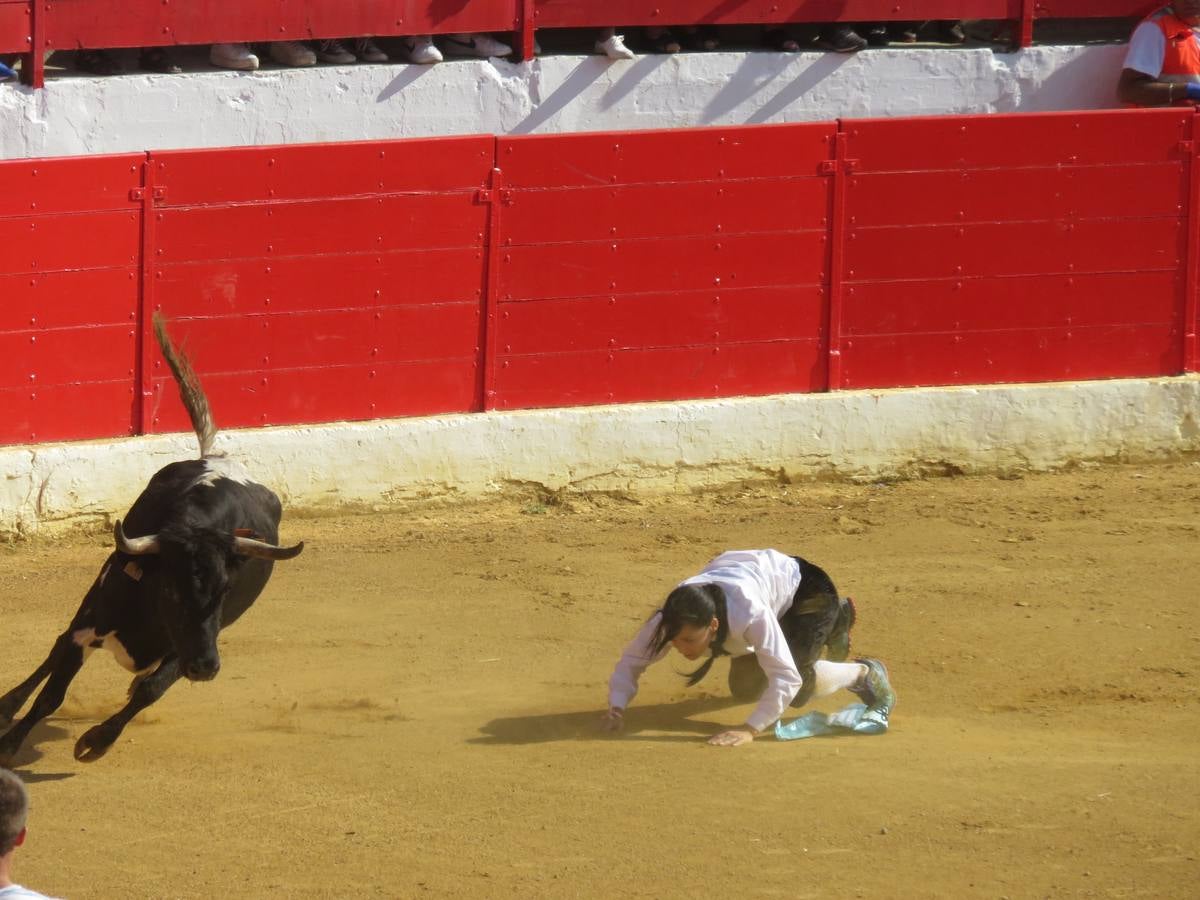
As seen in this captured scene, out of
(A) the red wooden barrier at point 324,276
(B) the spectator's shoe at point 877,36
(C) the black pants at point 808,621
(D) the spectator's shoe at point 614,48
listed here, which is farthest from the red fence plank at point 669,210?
(C) the black pants at point 808,621

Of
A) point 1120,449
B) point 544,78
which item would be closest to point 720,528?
point 1120,449

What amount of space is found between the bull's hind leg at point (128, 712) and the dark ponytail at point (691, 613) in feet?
5.26

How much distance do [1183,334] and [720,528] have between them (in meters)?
3.20

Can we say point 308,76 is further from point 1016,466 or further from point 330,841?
point 330,841

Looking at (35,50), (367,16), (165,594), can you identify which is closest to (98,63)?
(35,50)

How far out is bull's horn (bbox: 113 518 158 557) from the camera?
5.94 m

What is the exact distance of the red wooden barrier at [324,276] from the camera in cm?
898

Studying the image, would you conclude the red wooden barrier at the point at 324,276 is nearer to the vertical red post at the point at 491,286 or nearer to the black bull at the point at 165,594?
the vertical red post at the point at 491,286

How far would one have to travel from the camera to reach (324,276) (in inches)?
363

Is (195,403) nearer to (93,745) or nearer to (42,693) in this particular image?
(42,693)

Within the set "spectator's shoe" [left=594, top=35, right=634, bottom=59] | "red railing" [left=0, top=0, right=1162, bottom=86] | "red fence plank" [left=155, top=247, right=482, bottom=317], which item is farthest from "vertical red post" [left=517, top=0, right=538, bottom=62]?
"red fence plank" [left=155, top=247, right=482, bottom=317]

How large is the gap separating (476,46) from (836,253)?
262 cm

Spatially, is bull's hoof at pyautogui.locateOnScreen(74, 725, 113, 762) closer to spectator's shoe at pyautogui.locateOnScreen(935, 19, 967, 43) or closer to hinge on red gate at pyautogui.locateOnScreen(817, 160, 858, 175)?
hinge on red gate at pyautogui.locateOnScreen(817, 160, 858, 175)

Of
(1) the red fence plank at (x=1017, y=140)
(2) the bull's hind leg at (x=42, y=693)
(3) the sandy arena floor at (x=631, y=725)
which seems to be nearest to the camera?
(3) the sandy arena floor at (x=631, y=725)
